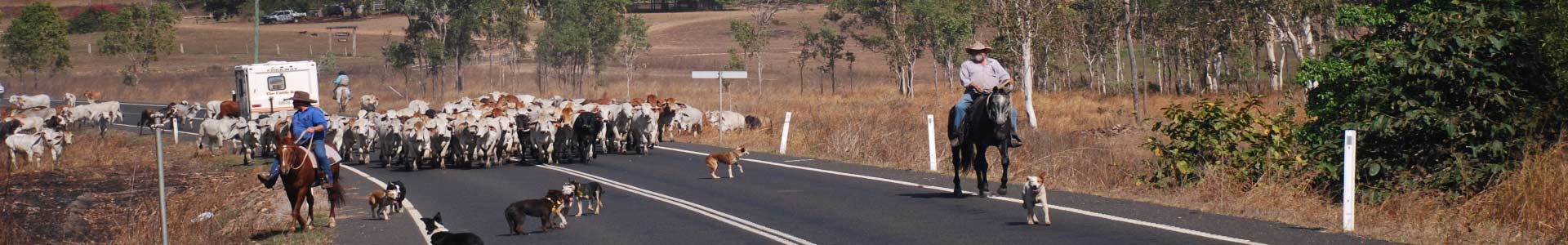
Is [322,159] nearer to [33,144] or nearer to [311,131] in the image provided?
[311,131]

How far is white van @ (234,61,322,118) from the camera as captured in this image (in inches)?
1512

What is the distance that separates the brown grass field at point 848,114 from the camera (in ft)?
44.6

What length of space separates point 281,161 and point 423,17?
55741 mm

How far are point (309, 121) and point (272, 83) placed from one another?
25074 mm

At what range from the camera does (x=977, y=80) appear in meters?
16.3

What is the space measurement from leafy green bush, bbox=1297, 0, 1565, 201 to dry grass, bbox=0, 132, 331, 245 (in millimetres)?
11593

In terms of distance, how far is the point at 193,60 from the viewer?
99938 mm

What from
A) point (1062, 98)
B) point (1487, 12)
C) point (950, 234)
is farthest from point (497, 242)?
point (1062, 98)

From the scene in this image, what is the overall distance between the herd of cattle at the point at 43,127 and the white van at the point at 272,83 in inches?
180

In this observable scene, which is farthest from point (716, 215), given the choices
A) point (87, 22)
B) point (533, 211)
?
point (87, 22)

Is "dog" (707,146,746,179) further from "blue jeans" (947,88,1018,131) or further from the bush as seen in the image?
the bush

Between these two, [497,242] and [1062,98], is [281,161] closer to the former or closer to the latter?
[497,242]

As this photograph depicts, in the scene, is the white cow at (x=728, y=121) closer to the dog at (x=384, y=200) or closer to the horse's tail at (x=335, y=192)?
the dog at (x=384, y=200)

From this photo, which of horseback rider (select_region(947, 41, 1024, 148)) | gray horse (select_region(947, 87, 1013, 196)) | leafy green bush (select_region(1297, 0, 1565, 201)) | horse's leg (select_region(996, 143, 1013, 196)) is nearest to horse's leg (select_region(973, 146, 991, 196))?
gray horse (select_region(947, 87, 1013, 196))
